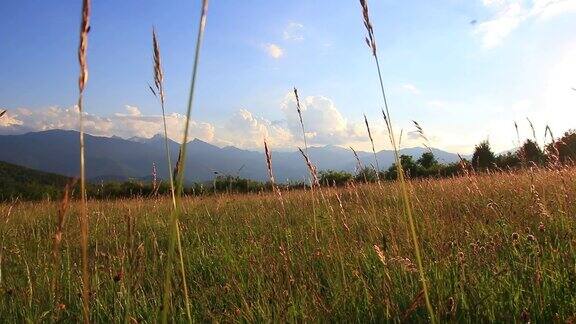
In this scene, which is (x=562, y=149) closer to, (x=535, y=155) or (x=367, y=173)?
(x=535, y=155)

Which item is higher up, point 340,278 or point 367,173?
point 367,173

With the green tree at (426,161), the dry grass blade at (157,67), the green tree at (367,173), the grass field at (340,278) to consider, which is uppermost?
the green tree at (426,161)

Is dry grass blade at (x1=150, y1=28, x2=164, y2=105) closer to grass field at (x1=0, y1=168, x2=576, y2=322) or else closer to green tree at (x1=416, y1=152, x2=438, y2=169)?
grass field at (x1=0, y1=168, x2=576, y2=322)

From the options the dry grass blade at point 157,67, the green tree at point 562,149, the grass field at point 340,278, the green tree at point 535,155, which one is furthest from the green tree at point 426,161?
the dry grass blade at point 157,67

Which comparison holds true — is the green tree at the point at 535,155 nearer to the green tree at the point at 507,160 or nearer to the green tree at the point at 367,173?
the green tree at the point at 367,173

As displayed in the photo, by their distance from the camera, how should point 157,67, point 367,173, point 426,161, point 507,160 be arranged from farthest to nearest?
point 426,161 < point 507,160 < point 367,173 < point 157,67

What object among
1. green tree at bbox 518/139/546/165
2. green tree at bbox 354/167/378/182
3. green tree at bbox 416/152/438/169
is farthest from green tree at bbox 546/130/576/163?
green tree at bbox 416/152/438/169

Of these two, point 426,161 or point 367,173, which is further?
point 426,161

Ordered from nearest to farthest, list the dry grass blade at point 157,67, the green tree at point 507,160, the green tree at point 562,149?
the dry grass blade at point 157,67 < the green tree at point 562,149 < the green tree at point 507,160

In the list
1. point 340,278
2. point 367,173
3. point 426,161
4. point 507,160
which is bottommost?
point 340,278

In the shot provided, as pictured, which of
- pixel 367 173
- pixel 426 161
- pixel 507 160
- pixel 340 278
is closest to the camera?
pixel 340 278

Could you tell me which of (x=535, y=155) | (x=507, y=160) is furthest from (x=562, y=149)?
(x=535, y=155)

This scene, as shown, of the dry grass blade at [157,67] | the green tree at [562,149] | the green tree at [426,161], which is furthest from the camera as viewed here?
the green tree at [426,161]

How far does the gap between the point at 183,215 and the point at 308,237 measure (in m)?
3.79
